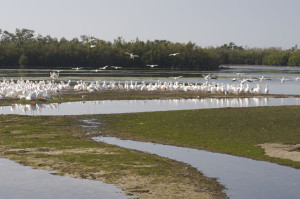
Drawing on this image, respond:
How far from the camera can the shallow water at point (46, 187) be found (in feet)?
47.8

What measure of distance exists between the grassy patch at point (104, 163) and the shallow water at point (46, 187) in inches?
17.3

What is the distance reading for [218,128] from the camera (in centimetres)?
2503

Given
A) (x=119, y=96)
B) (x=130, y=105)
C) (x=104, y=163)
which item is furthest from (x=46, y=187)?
(x=119, y=96)

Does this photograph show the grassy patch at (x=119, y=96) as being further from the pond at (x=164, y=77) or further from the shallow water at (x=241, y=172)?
the shallow water at (x=241, y=172)

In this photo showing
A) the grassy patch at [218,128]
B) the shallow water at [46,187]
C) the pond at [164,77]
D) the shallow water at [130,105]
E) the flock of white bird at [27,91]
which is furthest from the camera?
the pond at [164,77]

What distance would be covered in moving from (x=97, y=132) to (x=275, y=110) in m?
12.7

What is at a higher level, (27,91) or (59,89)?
(27,91)

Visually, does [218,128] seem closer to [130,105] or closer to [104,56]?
[130,105]

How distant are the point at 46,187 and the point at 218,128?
1156 cm

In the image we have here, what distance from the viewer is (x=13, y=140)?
854 inches

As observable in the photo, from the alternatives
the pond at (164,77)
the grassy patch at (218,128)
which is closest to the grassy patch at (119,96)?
the pond at (164,77)

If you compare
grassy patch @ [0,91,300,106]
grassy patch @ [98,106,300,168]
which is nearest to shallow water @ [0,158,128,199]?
grassy patch @ [98,106,300,168]

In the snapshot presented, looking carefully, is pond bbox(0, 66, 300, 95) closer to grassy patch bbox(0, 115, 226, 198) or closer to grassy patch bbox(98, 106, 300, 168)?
grassy patch bbox(98, 106, 300, 168)

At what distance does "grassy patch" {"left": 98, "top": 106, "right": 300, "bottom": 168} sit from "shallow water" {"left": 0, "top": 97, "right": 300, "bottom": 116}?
4196 millimetres
